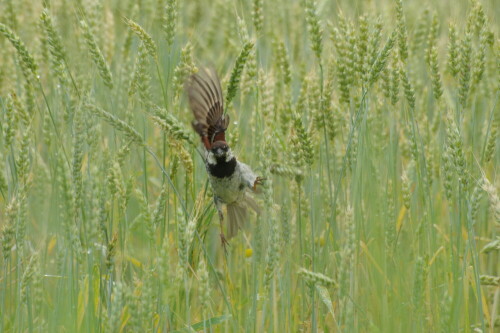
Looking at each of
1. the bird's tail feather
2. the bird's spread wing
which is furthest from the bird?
the bird's tail feather

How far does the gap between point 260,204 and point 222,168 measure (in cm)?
55

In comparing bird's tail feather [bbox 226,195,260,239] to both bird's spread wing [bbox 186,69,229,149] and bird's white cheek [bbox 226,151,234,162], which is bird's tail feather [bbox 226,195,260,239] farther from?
bird's spread wing [bbox 186,69,229,149]

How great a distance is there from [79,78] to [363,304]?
1.50 m

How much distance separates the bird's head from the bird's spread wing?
0.19 ft

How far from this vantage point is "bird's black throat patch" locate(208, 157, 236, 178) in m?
2.70

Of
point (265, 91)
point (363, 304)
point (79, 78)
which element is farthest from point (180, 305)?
point (79, 78)

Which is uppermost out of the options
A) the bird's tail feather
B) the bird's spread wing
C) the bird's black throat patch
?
the bird's spread wing

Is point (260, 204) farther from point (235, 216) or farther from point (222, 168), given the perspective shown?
point (222, 168)

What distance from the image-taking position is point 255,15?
301cm

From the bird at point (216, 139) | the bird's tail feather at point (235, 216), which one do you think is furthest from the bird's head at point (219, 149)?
the bird's tail feather at point (235, 216)

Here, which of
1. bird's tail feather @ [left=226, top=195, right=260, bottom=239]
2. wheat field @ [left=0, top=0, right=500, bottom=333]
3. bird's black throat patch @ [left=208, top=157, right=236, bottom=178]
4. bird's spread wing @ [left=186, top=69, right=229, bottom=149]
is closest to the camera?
wheat field @ [left=0, top=0, right=500, bottom=333]

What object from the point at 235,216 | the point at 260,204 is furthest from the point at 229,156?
the point at 260,204

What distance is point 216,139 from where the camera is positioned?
2.70 metres

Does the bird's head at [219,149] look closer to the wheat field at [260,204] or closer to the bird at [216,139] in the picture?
the bird at [216,139]
